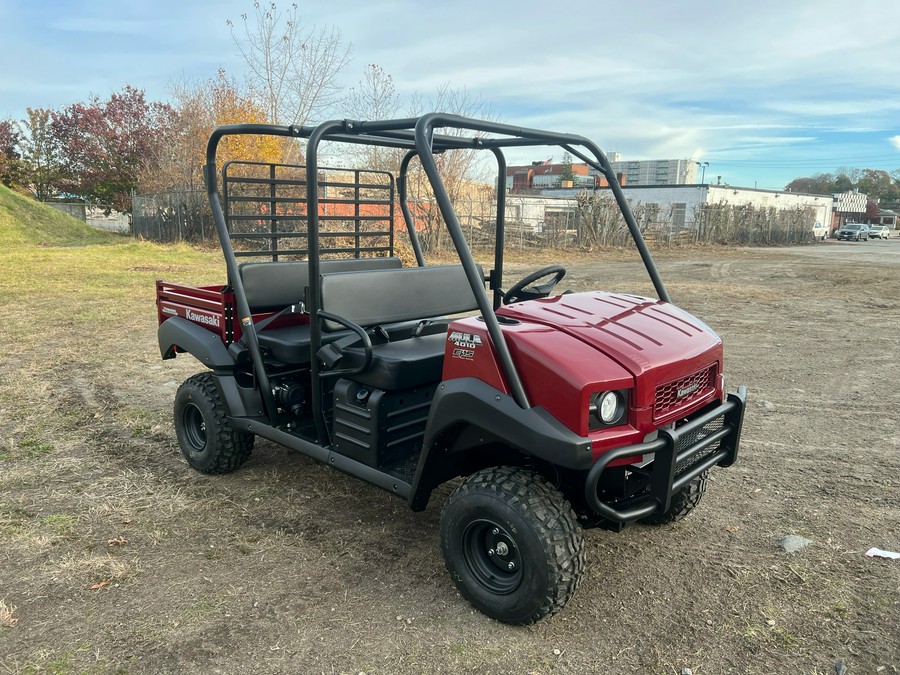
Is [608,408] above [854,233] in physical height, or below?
below

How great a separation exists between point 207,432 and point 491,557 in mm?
2029

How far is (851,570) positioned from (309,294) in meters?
2.80

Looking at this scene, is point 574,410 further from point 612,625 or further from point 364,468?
point 364,468

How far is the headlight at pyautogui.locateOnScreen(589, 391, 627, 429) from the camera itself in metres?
2.41

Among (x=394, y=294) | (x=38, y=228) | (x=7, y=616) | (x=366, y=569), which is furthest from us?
(x=38, y=228)

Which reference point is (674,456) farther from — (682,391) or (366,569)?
(366,569)

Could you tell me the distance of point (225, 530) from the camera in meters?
3.38

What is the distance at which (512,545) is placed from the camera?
263 centimetres

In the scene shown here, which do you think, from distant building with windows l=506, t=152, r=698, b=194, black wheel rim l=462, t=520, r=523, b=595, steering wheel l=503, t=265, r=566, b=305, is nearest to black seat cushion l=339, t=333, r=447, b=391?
steering wheel l=503, t=265, r=566, b=305

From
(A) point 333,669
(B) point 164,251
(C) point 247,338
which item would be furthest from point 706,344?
(B) point 164,251

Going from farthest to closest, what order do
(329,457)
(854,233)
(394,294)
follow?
(854,233)
(394,294)
(329,457)

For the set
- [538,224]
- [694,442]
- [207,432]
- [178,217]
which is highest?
[538,224]

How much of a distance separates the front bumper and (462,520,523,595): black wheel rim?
399 millimetres

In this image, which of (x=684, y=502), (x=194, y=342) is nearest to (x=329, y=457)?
(x=194, y=342)
